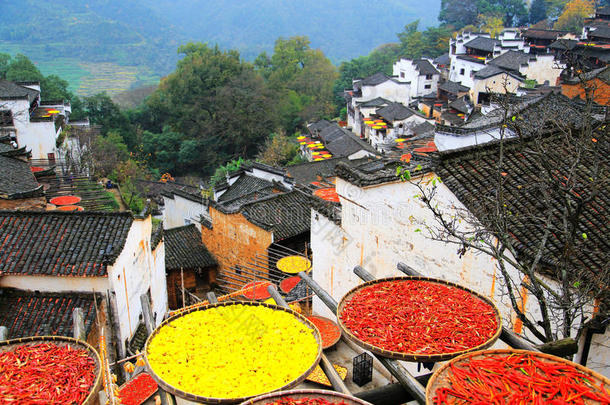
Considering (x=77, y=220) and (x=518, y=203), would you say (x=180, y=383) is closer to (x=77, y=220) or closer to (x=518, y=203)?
(x=518, y=203)

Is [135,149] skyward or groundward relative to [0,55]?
groundward

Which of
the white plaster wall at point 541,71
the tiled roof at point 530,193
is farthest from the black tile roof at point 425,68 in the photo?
the tiled roof at point 530,193

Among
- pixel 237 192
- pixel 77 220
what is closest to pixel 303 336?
pixel 77 220

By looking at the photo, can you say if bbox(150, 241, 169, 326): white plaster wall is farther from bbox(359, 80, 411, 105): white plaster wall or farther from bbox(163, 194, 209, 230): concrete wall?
bbox(359, 80, 411, 105): white plaster wall

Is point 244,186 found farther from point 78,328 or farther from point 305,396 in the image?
point 305,396

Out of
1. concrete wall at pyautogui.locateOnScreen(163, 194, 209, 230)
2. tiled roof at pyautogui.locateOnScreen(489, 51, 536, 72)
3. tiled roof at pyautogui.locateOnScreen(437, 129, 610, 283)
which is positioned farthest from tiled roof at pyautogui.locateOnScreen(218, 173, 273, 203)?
tiled roof at pyautogui.locateOnScreen(489, 51, 536, 72)

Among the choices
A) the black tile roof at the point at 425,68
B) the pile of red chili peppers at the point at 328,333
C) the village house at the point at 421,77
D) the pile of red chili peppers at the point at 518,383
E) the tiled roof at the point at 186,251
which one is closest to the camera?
the pile of red chili peppers at the point at 518,383

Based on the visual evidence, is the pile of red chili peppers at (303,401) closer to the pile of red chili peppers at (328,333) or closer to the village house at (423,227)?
the pile of red chili peppers at (328,333)
